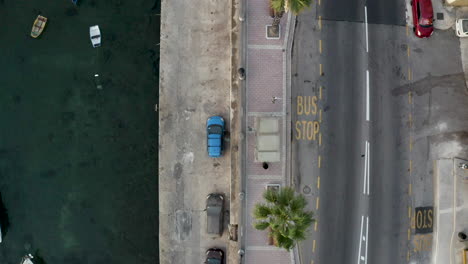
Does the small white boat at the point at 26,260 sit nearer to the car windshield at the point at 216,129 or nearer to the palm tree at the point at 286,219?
the car windshield at the point at 216,129

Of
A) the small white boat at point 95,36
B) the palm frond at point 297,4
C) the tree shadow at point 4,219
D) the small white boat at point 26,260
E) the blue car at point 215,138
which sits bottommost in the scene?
the small white boat at point 26,260

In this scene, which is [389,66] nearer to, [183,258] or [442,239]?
[442,239]

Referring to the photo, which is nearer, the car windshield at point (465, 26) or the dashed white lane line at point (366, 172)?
the dashed white lane line at point (366, 172)

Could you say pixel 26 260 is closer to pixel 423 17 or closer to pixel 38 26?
pixel 38 26

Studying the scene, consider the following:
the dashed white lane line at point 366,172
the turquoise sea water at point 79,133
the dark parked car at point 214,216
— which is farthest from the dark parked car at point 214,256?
the dashed white lane line at point 366,172

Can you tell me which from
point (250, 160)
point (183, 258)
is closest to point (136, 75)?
point (250, 160)

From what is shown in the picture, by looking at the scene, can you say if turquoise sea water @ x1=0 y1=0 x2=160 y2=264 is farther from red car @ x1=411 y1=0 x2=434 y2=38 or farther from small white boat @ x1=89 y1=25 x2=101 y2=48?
red car @ x1=411 y1=0 x2=434 y2=38

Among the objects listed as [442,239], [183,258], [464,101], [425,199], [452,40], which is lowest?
[183,258]
